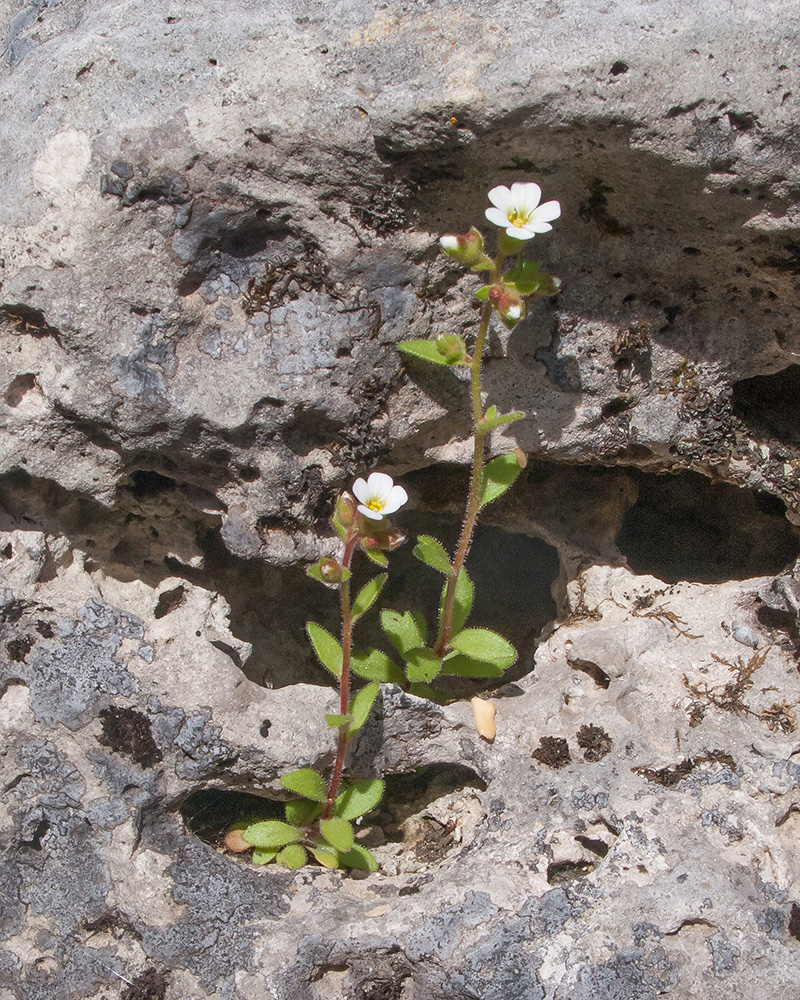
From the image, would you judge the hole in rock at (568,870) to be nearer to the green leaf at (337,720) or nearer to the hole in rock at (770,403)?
the green leaf at (337,720)

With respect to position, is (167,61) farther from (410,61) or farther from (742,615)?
(742,615)

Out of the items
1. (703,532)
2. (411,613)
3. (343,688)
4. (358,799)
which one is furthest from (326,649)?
(703,532)

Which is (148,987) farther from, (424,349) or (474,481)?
(424,349)

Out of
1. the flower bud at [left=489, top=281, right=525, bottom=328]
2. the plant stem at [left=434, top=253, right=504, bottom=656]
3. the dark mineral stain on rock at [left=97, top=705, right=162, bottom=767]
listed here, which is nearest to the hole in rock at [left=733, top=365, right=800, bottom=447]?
the plant stem at [left=434, top=253, right=504, bottom=656]

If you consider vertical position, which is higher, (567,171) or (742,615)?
(567,171)

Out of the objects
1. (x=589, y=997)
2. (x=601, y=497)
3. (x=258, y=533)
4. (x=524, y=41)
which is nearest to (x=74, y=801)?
(x=258, y=533)

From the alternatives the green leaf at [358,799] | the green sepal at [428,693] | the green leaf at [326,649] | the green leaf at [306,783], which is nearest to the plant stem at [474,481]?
the green sepal at [428,693]
